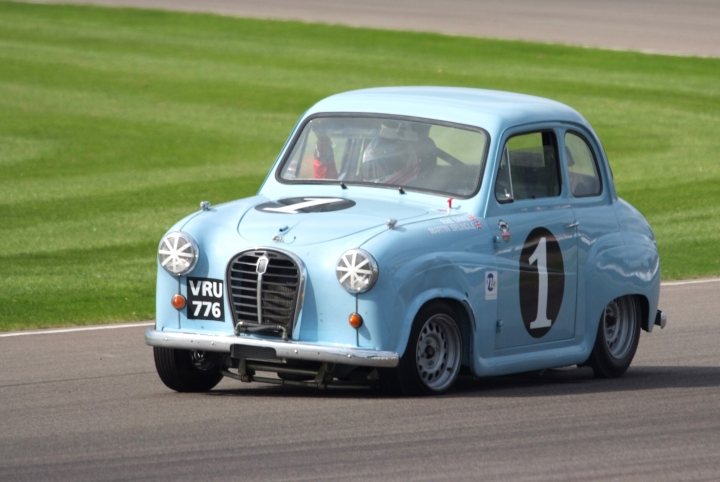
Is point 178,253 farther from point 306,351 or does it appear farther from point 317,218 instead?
point 306,351

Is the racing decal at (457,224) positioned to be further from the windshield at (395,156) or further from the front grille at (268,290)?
the front grille at (268,290)

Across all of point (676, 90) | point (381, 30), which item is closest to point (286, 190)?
point (676, 90)

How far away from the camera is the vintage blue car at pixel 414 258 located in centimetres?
940

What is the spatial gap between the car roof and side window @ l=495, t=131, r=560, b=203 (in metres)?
0.13

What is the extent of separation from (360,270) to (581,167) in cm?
258

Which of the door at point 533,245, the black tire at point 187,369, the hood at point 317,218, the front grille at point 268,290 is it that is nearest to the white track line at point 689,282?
the door at point 533,245

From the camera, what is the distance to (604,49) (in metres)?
39.0

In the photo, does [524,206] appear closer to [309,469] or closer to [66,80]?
[309,469]

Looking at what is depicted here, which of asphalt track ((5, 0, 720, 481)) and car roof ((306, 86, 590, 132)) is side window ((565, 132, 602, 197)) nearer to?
car roof ((306, 86, 590, 132))

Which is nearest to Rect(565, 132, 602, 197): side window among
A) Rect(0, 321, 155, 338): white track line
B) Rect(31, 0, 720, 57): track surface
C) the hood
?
the hood

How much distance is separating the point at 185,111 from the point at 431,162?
20.1 metres

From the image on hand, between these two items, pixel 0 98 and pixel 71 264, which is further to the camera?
pixel 0 98

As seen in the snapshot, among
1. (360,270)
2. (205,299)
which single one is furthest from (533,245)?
(205,299)

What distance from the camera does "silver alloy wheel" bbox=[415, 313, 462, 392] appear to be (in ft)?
31.8
